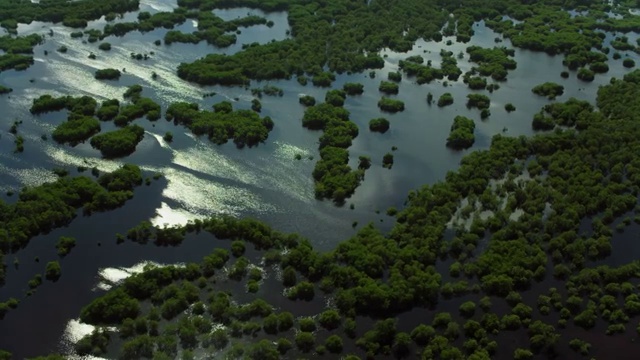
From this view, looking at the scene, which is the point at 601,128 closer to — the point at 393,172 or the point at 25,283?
the point at 393,172

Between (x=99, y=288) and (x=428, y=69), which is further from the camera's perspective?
(x=428, y=69)

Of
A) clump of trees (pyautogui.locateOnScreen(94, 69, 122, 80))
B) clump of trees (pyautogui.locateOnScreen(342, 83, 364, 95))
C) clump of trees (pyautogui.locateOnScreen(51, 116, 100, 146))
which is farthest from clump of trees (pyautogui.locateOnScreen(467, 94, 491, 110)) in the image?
clump of trees (pyautogui.locateOnScreen(94, 69, 122, 80))

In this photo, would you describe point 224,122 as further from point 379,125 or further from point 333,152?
point 379,125

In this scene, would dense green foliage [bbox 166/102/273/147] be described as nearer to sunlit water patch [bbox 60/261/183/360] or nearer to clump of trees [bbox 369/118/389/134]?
clump of trees [bbox 369/118/389/134]

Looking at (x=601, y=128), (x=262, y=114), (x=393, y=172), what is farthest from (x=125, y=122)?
(x=601, y=128)

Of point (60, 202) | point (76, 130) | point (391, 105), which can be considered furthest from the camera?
point (391, 105)

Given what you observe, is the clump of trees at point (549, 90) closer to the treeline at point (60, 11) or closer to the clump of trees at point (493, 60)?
the clump of trees at point (493, 60)

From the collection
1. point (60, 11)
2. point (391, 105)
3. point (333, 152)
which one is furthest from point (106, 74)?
point (391, 105)
